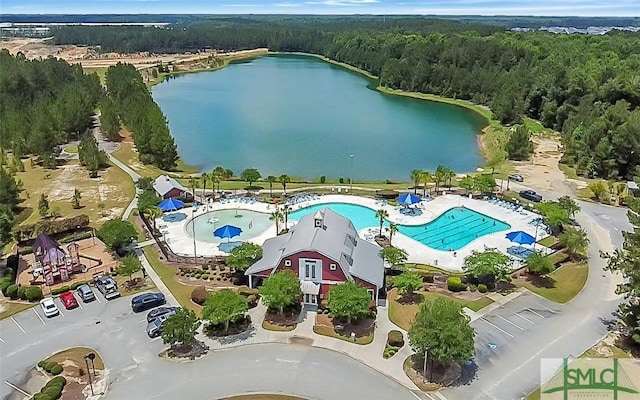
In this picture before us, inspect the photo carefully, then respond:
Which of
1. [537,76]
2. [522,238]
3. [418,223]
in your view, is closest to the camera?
[522,238]

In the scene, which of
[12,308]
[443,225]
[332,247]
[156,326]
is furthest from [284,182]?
[12,308]

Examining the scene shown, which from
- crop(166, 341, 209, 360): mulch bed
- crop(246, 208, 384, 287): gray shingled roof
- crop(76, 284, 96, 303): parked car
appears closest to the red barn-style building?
crop(246, 208, 384, 287): gray shingled roof

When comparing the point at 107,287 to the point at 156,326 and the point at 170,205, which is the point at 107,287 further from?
the point at 170,205

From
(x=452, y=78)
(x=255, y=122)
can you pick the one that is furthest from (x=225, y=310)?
(x=452, y=78)

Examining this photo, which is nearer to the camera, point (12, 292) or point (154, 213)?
point (12, 292)

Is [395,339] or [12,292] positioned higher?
[395,339]

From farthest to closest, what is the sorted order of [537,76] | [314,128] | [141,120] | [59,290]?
1. [537,76]
2. [314,128]
3. [141,120]
4. [59,290]

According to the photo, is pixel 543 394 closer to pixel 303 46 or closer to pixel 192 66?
pixel 192 66
